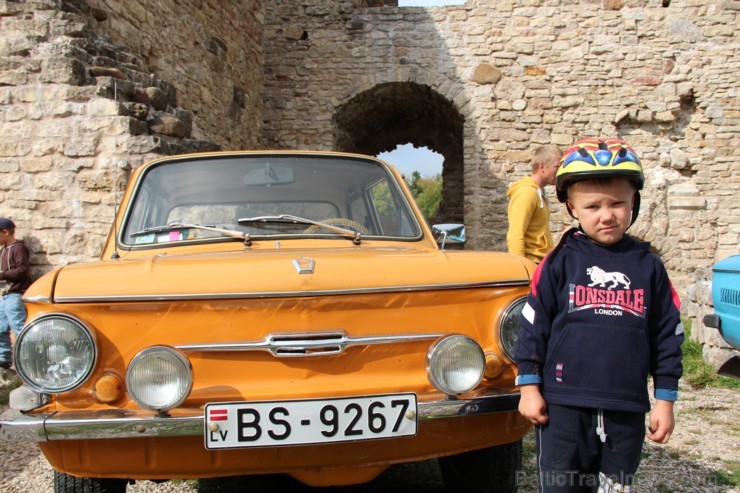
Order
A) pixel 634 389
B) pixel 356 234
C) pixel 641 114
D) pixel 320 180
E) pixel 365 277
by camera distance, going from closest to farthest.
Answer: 1. pixel 634 389
2. pixel 365 277
3. pixel 356 234
4. pixel 320 180
5. pixel 641 114

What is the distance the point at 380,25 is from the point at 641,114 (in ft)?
15.5

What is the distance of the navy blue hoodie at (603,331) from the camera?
5.63 ft

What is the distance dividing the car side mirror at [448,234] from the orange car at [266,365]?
80cm

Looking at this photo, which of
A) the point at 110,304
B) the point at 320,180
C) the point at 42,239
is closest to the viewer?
the point at 110,304

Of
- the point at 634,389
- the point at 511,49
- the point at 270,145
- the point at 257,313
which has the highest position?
the point at 511,49

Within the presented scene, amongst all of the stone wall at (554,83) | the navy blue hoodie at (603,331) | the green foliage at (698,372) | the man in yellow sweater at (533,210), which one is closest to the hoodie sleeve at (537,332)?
the navy blue hoodie at (603,331)

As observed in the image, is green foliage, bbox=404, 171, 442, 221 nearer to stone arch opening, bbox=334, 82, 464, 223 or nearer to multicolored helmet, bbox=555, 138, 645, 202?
stone arch opening, bbox=334, 82, 464, 223

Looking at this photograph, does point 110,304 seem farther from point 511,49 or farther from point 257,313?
point 511,49

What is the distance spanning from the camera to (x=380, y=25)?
11156 mm

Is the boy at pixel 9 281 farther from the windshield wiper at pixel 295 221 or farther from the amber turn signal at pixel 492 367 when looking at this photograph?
the amber turn signal at pixel 492 367

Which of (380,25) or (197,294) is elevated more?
(380,25)

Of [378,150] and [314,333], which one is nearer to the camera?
[314,333]

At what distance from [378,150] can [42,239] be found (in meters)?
10.3

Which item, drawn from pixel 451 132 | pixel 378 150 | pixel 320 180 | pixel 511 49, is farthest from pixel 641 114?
pixel 320 180
